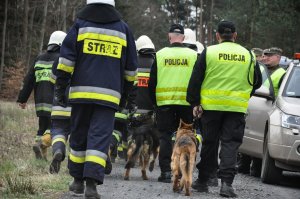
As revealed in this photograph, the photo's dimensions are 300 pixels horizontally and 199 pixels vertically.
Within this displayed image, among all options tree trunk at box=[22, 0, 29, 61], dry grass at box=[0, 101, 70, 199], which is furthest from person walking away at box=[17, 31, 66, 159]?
tree trunk at box=[22, 0, 29, 61]

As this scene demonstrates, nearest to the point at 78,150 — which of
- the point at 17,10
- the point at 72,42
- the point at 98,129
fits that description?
the point at 98,129

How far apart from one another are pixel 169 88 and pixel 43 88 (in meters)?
2.93

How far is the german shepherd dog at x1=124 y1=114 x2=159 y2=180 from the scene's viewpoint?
1147 centimetres

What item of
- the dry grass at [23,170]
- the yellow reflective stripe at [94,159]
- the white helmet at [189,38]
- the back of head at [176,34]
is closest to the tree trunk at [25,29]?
the dry grass at [23,170]

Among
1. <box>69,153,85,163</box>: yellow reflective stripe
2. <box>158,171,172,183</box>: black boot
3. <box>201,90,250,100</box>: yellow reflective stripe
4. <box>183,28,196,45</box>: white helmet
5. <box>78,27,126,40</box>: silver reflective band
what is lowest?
<box>158,171,172,183</box>: black boot

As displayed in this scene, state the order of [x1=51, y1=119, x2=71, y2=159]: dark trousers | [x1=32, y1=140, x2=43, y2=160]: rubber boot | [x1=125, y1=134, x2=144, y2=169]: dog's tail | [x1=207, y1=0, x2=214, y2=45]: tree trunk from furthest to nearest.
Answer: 1. [x1=207, y1=0, x2=214, y2=45]: tree trunk
2. [x1=32, y1=140, x2=43, y2=160]: rubber boot
3. [x1=51, y1=119, x2=71, y2=159]: dark trousers
4. [x1=125, y1=134, x2=144, y2=169]: dog's tail

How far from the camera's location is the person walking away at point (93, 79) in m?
8.47

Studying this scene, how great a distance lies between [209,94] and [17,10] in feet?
135

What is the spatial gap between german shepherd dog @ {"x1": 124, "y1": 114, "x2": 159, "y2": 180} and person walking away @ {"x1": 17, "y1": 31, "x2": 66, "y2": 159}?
6.13ft

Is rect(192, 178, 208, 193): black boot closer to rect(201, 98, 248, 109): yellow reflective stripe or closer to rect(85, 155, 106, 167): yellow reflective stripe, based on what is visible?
rect(201, 98, 248, 109): yellow reflective stripe

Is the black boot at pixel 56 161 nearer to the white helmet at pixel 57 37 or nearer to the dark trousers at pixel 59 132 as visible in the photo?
the dark trousers at pixel 59 132

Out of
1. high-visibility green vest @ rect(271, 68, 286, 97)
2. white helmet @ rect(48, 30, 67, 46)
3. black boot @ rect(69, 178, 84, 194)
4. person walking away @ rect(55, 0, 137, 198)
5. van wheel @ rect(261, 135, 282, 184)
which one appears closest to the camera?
person walking away @ rect(55, 0, 137, 198)

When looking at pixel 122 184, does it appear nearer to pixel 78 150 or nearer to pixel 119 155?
pixel 78 150

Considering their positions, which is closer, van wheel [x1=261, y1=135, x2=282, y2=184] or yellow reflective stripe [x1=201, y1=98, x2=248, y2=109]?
yellow reflective stripe [x1=201, y1=98, x2=248, y2=109]
